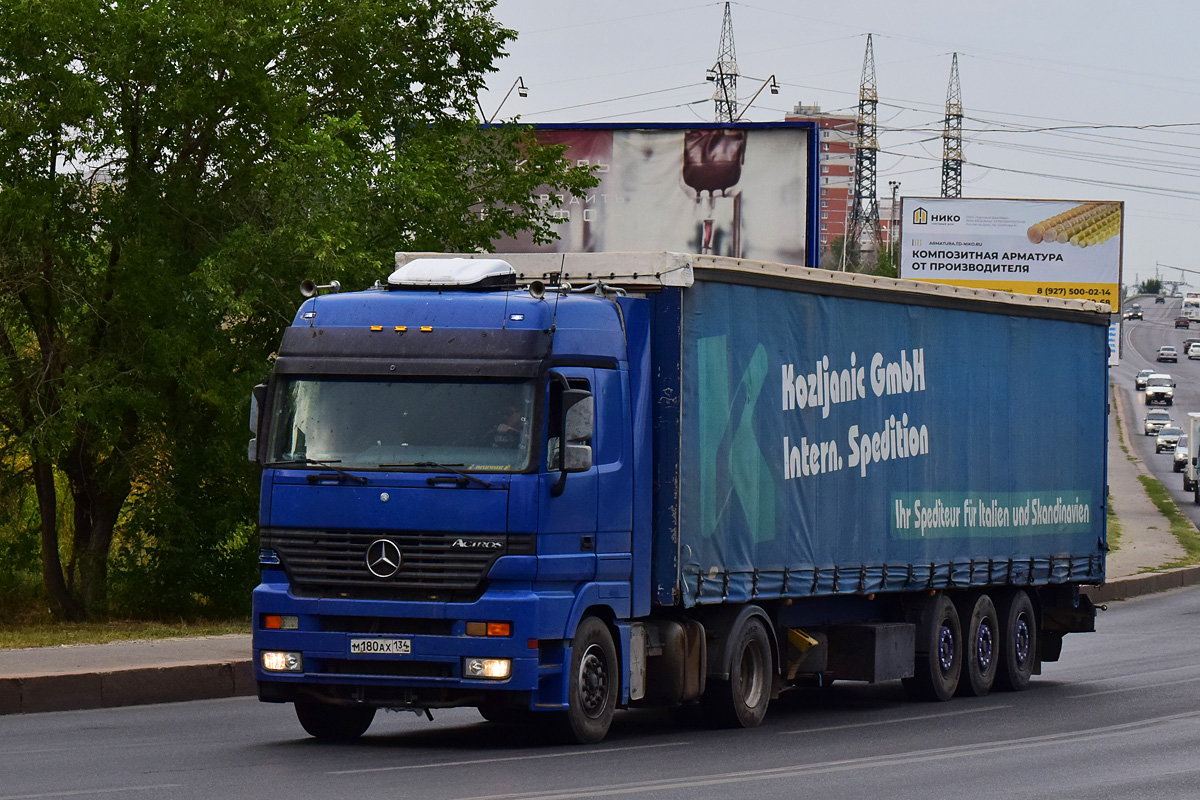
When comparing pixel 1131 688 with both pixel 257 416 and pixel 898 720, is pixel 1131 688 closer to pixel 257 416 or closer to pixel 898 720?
pixel 898 720

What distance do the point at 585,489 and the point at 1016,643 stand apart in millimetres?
7718

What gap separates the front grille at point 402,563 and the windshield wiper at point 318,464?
1.04 ft

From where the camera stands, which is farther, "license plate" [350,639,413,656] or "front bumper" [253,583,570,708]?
"license plate" [350,639,413,656]

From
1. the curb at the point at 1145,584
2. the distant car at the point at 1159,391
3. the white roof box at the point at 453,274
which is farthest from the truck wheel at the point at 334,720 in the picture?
the distant car at the point at 1159,391

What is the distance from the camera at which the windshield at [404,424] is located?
11.1 m

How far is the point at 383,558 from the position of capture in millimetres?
11047

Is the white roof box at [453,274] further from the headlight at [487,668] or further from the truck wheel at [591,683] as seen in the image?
the headlight at [487,668]

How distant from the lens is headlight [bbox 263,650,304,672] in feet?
37.0

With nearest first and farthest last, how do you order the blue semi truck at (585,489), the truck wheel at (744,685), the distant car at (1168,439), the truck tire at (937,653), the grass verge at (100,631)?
the blue semi truck at (585,489), the truck wheel at (744,685), the truck tire at (937,653), the grass verge at (100,631), the distant car at (1168,439)

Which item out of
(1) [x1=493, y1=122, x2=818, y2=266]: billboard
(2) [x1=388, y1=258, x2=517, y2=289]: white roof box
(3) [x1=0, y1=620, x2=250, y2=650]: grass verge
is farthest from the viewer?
(1) [x1=493, y1=122, x2=818, y2=266]: billboard

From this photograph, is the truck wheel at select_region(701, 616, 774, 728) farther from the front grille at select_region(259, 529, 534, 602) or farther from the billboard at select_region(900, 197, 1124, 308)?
the billboard at select_region(900, 197, 1124, 308)

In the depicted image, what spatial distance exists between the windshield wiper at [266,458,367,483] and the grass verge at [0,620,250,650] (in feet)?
19.7

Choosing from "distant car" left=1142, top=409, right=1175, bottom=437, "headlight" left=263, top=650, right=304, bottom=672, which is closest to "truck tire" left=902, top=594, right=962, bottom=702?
"headlight" left=263, top=650, right=304, bottom=672

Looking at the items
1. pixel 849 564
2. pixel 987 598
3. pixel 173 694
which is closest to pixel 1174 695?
pixel 987 598
